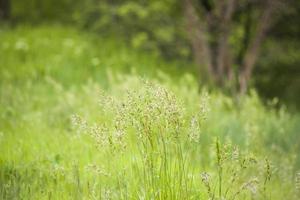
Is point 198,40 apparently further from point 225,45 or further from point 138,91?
point 138,91

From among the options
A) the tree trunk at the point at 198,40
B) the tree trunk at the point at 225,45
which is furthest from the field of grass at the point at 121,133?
the tree trunk at the point at 225,45

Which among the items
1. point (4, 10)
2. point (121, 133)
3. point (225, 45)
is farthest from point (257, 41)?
point (4, 10)

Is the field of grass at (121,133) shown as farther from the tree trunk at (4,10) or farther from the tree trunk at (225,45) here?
the tree trunk at (4,10)

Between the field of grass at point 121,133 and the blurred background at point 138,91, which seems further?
the blurred background at point 138,91

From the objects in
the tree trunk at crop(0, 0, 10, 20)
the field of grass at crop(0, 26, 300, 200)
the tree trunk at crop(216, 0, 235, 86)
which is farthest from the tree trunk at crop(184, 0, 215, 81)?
the tree trunk at crop(0, 0, 10, 20)

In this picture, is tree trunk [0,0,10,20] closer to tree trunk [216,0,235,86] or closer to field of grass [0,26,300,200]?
field of grass [0,26,300,200]

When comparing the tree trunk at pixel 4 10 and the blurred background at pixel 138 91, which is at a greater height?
the tree trunk at pixel 4 10

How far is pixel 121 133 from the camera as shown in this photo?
3.22m

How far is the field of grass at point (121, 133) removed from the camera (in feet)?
10.8

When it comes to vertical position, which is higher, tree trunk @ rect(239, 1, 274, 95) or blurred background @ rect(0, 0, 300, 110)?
blurred background @ rect(0, 0, 300, 110)

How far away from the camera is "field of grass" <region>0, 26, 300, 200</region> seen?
130 inches

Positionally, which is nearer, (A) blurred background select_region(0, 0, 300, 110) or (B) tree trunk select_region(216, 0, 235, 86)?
(B) tree trunk select_region(216, 0, 235, 86)

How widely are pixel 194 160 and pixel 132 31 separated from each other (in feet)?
23.3

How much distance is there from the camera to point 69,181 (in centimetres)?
394
